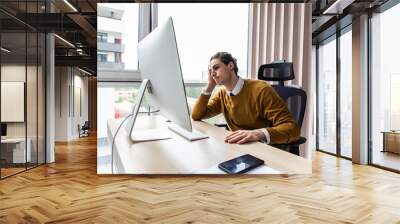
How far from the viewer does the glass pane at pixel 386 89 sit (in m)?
5.48

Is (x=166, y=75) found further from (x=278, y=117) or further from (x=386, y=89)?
(x=386, y=89)

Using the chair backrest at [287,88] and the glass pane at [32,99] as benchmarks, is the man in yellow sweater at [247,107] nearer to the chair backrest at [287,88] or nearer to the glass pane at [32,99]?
the chair backrest at [287,88]

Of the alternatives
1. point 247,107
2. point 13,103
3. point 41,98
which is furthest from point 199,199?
point 41,98

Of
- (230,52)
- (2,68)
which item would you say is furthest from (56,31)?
(230,52)

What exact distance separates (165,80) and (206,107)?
44.4 inches

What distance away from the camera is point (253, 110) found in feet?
12.0

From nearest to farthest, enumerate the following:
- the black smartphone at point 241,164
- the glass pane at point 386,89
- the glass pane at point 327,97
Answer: the black smartphone at point 241,164 < the glass pane at point 386,89 < the glass pane at point 327,97

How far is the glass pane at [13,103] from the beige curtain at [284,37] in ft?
11.7

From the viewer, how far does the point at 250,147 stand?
3.13 m

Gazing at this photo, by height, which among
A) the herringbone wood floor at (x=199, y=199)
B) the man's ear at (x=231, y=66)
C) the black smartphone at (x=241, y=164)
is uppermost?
the man's ear at (x=231, y=66)

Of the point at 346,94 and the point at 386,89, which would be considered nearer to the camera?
the point at 386,89

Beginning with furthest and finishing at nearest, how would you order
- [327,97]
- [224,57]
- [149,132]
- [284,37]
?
1. [327,97]
2. [284,37]
3. [224,57]
4. [149,132]

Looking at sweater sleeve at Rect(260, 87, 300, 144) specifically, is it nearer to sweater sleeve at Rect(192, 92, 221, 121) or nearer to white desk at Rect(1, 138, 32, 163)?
sweater sleeve at Rect(192, 92, 221, 121)

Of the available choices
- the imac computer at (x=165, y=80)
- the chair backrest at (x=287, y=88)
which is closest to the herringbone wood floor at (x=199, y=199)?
the imac computer at (x=165, y=80)
